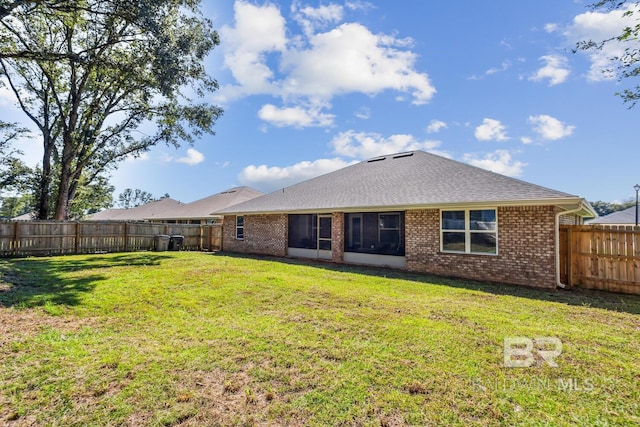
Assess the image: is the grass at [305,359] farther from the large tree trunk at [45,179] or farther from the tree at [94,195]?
the tree at [94,195]

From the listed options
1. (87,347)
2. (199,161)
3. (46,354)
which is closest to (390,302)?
(87,347)

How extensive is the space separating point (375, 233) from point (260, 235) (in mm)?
6751

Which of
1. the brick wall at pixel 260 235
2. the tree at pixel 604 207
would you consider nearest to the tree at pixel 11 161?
the brick wall at pixel 260 235

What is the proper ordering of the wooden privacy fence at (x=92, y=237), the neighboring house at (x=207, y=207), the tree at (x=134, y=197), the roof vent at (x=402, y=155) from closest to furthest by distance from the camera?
the wooden privacy fence at (x=92, y=237) → the roof vent at (x=402, y=155) → the neighboring house at (x=207, y=207) → the tree at (x=134, y=197)

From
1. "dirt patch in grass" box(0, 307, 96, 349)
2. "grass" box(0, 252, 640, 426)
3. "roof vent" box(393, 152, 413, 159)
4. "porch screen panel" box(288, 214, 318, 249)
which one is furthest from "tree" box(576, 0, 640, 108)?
"dirt patch in grass" box(0, 307, 96, 349)

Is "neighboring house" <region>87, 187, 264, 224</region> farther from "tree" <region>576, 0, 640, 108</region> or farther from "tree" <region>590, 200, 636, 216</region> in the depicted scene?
"tree" <region>590, 200, 636, 216</region>

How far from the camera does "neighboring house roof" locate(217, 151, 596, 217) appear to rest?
9141mm

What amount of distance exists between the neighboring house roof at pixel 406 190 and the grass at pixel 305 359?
10.6 feet

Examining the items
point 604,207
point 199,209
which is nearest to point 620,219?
point 199,209

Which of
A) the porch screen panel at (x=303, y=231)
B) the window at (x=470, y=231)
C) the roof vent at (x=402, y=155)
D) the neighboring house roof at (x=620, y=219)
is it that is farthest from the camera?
the neighboring house roof at (x=620, y=219)

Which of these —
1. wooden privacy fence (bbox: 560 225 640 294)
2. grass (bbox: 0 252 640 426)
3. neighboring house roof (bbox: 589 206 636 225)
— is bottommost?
grass (bbox: 0 252 640 426)

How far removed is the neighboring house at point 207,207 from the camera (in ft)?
86.1

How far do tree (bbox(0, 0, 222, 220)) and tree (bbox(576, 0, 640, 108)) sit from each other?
13.5 metres

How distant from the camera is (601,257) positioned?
26.8 ft
